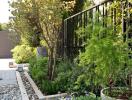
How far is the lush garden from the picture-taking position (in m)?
4.03

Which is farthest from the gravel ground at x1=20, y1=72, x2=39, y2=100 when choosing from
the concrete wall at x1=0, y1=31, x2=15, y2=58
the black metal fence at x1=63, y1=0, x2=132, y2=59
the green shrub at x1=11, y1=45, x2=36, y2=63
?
the concrete wall at x1=0, y1=31, x2=15, y2=58

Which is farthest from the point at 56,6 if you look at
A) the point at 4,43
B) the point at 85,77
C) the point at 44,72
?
the point at 4,43

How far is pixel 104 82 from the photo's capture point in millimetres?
4355

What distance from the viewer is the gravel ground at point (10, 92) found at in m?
6.97

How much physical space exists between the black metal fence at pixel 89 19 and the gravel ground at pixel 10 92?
184cm

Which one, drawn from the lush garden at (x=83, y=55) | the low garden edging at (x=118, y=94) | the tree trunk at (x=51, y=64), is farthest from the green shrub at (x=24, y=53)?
the low garden edging at (x=118, y=94)

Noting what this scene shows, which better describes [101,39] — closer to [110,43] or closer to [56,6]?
[110,43]

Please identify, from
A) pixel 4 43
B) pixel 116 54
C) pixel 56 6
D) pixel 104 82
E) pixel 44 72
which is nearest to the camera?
pixel 116 54

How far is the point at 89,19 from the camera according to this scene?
564 centimetres

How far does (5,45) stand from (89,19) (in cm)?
1696

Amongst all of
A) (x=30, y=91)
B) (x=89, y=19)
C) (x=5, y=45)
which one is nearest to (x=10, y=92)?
(x=30, y=91)

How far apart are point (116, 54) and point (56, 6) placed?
3922mm

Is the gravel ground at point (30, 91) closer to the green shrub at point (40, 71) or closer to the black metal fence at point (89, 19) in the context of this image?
the green shrub at point (40, 71)

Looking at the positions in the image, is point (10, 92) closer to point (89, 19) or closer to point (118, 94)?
point (89, 19)
